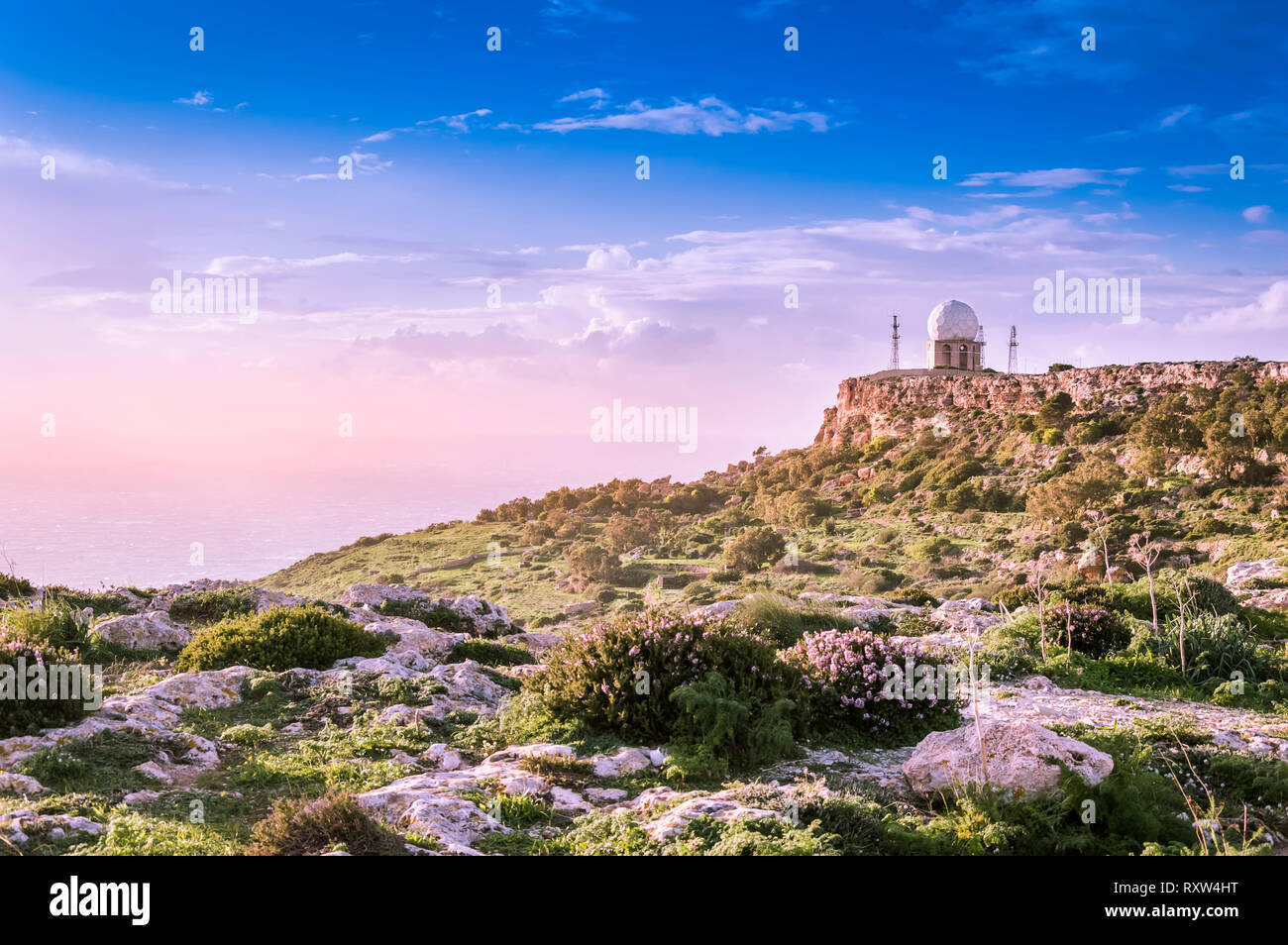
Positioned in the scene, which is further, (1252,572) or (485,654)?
(1252,572)

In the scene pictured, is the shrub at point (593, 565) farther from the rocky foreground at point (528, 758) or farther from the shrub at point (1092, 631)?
the rocky foreground at point (528, 758)

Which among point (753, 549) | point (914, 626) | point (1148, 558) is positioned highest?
point (1148, 558)

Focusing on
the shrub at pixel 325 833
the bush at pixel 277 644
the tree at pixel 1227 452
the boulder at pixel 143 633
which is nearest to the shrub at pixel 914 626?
the bush at pixel 277 644

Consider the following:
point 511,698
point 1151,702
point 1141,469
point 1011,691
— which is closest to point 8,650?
point 511,698

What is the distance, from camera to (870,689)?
28.7 ft

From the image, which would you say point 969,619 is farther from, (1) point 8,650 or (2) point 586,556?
(2) point 586,556

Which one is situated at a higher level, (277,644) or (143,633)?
(277,644)

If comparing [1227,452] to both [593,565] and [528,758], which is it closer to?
[593,565]

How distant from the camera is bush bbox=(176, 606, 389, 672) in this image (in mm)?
11156

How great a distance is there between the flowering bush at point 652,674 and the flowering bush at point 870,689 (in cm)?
48

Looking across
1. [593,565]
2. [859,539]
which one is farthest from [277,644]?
[859,539]

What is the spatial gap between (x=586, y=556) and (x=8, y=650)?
3602 centimetres

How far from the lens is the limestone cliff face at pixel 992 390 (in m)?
51.4

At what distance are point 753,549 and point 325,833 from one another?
129ft
